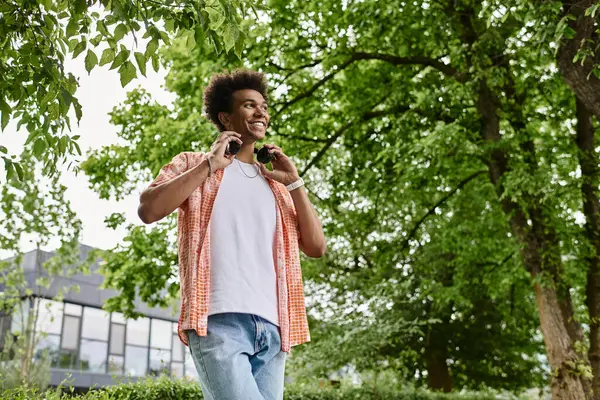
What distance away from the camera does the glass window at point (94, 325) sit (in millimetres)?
25234

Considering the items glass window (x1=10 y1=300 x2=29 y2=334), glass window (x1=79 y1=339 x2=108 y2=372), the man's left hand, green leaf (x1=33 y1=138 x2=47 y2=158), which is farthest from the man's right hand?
glass window (x1=79 y1=339 x2=108 y2=372)

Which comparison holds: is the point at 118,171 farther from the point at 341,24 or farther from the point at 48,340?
the point at 48,340

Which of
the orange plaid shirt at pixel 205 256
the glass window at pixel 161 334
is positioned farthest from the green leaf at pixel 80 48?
the glass window at pixel 161 334

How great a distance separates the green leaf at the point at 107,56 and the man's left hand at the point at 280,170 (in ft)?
2.76

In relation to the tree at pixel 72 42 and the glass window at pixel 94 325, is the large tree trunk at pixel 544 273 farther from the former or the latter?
the glass window at pixel 94 325

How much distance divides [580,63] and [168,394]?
5913mm

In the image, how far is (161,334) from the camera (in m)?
29.1

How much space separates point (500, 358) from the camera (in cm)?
2048

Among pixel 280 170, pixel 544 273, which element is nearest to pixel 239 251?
pixel 280 170

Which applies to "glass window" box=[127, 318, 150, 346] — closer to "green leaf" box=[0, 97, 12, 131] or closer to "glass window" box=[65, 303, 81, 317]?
"glass window" box=[65, 303, 81, 317]

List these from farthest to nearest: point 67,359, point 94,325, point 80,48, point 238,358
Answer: point 94,325
point 67,359
point 80,48
point 238,358

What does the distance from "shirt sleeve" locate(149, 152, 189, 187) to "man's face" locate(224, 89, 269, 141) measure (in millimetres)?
275

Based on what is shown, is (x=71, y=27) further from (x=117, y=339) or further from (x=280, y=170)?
(x=117, y=339)

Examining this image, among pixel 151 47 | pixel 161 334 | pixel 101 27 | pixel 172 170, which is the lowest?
pixel 172 170
